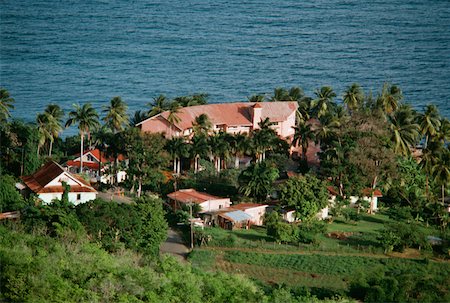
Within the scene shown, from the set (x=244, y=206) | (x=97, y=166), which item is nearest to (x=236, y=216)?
(x=244, y=206)

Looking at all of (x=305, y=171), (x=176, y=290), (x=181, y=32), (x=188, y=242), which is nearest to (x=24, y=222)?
(x=188, y=242)

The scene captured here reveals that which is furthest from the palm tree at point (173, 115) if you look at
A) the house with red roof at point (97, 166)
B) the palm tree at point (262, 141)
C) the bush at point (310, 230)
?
the bush at point (310, 230)

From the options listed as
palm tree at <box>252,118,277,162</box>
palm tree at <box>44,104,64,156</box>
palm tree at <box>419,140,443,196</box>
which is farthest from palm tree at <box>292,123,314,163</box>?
palm tree at <box>44,104,64,156</box>

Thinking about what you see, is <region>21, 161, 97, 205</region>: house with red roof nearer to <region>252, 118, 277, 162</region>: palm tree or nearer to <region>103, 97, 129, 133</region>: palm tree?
<region>103, 97, 129, 133</region>: palm tree

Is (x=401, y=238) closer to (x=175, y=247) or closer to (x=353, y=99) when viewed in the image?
(x=175, y=247)

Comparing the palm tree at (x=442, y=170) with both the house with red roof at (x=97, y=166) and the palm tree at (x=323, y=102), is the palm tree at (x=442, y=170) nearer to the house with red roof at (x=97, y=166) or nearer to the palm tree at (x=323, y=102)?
the palm tree at (x=323, y=102)
